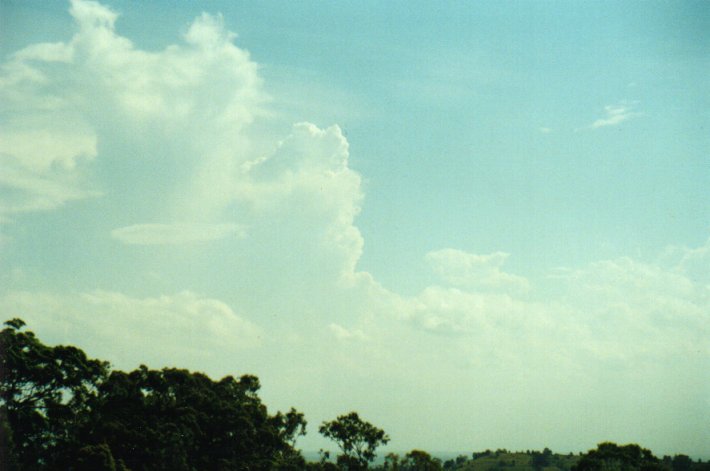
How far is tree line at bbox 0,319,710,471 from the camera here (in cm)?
4394

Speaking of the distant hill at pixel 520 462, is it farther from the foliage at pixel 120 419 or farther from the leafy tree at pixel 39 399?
the leafy tree at pixel 39 399

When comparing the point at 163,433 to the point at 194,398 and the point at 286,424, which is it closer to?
the point at 194,398

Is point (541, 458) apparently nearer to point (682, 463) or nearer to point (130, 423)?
point (682, 463)

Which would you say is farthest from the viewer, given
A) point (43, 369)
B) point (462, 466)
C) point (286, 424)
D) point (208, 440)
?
point (462, 466)

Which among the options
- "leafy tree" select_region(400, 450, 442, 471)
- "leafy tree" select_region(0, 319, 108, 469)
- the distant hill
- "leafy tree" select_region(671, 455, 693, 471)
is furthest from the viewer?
the distant hill

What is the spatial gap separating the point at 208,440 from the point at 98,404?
1077 cm

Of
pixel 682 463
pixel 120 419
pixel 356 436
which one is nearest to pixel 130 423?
pixel 120 419

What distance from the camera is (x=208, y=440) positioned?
5525 centimetres

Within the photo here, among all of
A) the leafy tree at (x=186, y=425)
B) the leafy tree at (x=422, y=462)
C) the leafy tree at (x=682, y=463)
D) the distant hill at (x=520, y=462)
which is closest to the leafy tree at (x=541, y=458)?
the distant hill at (x=520, y=462)

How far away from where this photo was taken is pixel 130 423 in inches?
1912

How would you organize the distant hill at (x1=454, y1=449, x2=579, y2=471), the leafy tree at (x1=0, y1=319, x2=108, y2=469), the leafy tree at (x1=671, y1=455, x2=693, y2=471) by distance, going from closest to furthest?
the leafy tree at (x1=0, y1=319, x2=108, y2=469) < the leafy tree at (x1=671, y1=455, x2=693, y2=471) < the distant hill at (x1=454, y1=449, x2=579, y2=471)

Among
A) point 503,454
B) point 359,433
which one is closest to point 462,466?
point 503,454

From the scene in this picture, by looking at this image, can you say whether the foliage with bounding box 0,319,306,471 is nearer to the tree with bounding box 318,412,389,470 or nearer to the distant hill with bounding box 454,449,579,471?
the tree with bounding box 318,412,389,470

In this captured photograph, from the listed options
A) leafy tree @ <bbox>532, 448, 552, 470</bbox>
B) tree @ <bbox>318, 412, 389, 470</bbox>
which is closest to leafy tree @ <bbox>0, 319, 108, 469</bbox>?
tree @ <bbox>318, 412, 389, 470</bbox>
